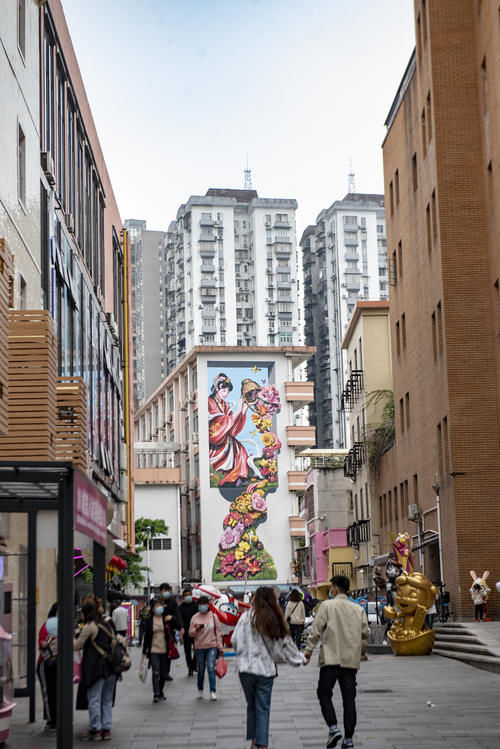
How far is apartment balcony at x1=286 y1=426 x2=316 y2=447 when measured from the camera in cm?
9350

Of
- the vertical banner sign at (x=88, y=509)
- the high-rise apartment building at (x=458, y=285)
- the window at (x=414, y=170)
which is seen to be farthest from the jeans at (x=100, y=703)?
the window at (x=414, y=170)

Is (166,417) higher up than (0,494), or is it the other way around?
(166,417)

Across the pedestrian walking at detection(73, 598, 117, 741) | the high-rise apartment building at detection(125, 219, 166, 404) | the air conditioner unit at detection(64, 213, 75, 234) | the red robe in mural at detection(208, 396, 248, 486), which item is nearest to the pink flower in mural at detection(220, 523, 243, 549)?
the red robe in mural at detection(208, 396, 248, 486)

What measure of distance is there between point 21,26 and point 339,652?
1686 centimetres

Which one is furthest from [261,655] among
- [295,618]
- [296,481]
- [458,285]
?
[296,481]

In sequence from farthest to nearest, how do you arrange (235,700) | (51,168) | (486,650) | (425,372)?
(425,372)
(51,168)
(486,650)
(235,700)

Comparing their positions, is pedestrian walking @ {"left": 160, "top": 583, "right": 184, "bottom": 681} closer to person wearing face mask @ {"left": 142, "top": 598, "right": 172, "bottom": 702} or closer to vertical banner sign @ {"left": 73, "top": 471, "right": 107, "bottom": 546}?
person wearing face mask @ {"left": 142, "top": 598, "right": 172, "bottom": 702}

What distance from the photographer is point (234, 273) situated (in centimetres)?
13012

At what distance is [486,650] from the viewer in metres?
23.2

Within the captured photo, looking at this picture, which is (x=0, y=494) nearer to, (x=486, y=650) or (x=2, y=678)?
(x=2, y=678)

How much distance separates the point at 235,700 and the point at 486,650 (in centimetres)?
782

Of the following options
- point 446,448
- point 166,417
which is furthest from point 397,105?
point 166,417

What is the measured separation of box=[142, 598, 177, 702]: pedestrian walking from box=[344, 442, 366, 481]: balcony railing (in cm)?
3497

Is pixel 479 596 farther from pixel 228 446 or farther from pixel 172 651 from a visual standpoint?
pixel 228 446
